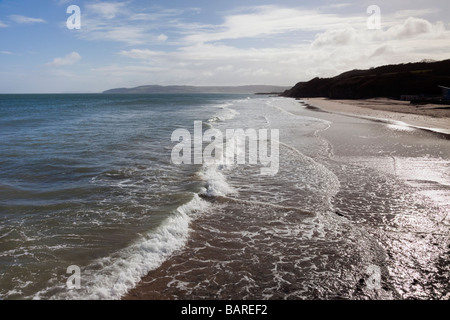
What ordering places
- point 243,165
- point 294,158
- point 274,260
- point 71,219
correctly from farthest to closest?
point 294,158 < point 243,165 < point 71,219 < point 274,260

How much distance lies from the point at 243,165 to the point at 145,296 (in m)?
9.26

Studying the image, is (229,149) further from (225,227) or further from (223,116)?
(223,116)

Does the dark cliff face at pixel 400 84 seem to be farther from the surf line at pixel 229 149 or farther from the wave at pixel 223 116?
the surf line at pixel 229 149

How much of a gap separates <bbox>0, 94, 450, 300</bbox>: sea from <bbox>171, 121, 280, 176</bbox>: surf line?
0.47 meters

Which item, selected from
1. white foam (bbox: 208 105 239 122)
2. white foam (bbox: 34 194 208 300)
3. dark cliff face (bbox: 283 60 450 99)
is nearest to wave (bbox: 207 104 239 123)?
white foam (bbox: 208 105 239 122)

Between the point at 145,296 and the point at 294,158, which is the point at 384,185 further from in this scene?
the point at 145,296

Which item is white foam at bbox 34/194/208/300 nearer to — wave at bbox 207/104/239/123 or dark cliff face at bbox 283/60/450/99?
wave at bbox 207/104/239/123

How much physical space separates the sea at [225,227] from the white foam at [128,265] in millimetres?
29

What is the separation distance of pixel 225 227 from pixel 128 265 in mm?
2540

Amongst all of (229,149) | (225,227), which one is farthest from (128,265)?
(229,149)

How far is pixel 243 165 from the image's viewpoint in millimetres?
13641

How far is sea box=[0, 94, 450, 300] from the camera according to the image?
16.8 ft

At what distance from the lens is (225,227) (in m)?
7.33
